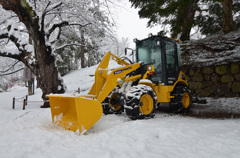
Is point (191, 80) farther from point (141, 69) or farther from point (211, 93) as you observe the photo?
point (141, 69)

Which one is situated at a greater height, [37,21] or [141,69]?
[37,21]

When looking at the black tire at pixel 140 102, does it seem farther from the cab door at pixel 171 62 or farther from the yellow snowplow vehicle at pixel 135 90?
the cab door at pixel 171 62

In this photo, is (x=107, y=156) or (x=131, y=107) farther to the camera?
(x=131, y=107)

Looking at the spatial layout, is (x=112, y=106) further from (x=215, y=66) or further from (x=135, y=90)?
(x=215, y=66)

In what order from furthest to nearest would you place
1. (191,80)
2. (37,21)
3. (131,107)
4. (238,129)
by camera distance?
(191,80) → (37,21) → (131,107) → (238,129)

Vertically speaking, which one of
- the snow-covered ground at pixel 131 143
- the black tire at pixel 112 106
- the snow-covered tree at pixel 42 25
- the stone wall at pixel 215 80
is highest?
the snow-covered tree at pixel 42 25

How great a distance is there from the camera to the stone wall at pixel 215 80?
8078 millimetres

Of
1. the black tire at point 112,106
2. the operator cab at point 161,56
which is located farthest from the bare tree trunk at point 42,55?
the operator cab at point 161,56

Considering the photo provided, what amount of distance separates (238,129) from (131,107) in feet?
7.41

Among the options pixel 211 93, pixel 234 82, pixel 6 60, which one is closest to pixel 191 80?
pixel 211 93

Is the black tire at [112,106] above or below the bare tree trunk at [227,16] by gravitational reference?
below

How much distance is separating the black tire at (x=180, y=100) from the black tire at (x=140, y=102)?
1.16 metres

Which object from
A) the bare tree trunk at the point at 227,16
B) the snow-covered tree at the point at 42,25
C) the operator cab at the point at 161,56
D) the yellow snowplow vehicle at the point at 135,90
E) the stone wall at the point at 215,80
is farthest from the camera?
the bare tree trunk at the point at 227,16

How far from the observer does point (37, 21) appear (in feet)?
25.1
